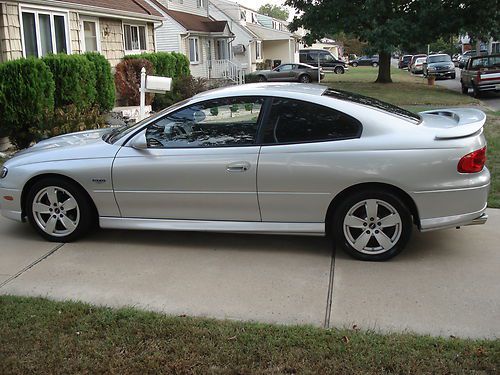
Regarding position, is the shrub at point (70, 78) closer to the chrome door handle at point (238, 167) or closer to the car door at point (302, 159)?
the chrome door handle at point (238, 167)

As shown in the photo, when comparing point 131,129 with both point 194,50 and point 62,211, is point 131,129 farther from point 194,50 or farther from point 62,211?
point 194,50

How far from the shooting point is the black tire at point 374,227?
15.5ft

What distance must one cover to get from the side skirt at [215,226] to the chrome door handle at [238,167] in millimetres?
497

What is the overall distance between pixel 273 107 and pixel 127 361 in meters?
2.66

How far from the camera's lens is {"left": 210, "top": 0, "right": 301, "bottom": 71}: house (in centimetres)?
4522

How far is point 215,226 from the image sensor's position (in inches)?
200

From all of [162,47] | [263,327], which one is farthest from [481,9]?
[263,327]

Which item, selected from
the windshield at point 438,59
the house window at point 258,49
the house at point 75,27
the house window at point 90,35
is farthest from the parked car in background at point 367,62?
the house window at point 90,35

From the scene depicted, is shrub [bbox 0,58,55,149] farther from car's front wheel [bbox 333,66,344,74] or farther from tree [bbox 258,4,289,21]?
tree [bbox 258,4,289,21]

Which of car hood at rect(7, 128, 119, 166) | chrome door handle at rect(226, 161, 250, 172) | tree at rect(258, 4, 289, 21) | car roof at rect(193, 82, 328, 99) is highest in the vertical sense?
tree at rect(258, 4, 289, 21)

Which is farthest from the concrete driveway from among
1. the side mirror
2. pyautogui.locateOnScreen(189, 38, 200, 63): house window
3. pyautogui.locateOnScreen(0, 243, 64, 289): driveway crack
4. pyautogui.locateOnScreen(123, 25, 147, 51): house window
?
pyautogui.locateOnScreen(189, 38, 200, 63): house window

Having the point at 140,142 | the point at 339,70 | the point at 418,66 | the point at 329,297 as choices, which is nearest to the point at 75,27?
the point at 140,142

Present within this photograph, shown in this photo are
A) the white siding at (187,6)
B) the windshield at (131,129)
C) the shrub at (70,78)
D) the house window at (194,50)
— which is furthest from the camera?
the house window at (194,50)

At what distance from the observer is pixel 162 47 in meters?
31.8
